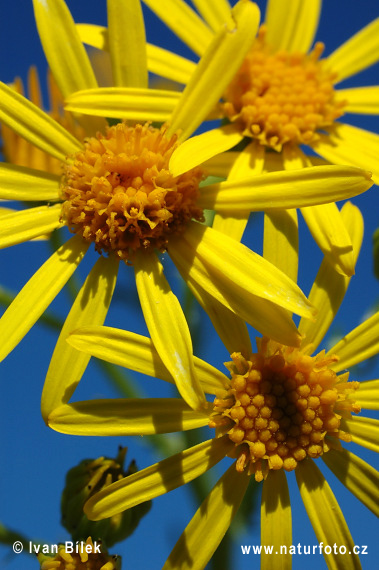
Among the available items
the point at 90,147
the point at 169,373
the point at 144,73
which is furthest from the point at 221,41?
the point at 169,373

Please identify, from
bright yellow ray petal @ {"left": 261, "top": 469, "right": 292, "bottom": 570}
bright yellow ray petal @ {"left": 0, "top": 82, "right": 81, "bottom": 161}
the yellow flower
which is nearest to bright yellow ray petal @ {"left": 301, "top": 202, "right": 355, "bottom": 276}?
bright yellow ray petal @ {"left": 261, "top": 469, "right": 292, "bottom": 570}

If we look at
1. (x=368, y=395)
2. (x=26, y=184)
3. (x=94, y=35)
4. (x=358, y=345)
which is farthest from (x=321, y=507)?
(x=94, y=35)

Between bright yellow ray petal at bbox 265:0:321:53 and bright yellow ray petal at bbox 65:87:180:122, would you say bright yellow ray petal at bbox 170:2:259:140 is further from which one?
bright yellow ray petal at bbox 265:0:321:53

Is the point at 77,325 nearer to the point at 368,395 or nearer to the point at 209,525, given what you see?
the point at 209,525

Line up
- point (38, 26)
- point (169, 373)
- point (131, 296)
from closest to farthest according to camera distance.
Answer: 1. point (169, 373)
2. point (38, 26)
3. point (131, 296)

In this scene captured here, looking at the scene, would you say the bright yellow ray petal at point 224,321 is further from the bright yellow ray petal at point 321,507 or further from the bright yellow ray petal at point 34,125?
the bright yellow ray petal at point 34,125

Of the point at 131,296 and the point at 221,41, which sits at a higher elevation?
the point at 221,41

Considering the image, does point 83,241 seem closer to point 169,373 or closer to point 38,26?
point 169,373
